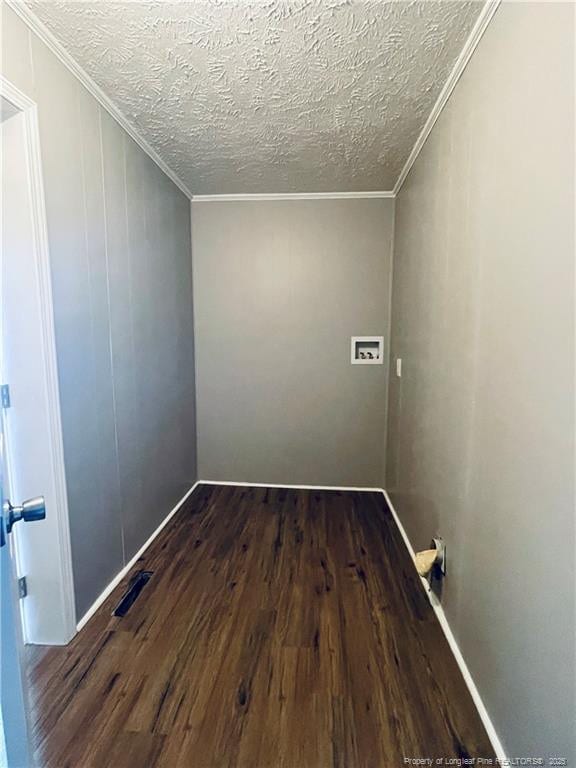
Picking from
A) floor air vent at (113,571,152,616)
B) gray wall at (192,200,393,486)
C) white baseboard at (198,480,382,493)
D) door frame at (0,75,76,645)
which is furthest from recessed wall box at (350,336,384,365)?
door frame at (0,75,76,645)

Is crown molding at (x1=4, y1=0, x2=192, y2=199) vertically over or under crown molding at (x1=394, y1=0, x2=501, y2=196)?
over

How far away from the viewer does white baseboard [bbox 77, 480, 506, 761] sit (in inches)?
50.9

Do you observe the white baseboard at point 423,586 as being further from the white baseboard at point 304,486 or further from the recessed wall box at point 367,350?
the recessed wall box at point 367,350

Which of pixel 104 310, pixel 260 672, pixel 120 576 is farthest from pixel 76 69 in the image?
pixel 260 672

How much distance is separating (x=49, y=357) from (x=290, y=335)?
201 centimetres

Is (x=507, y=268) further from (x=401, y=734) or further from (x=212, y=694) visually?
(x=212, y=694)

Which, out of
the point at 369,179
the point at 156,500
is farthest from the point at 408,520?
the point at 369,179

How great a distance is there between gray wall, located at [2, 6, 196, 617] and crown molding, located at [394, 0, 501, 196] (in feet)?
5.32

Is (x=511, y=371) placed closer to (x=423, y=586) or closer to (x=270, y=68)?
(x=423, y=586)

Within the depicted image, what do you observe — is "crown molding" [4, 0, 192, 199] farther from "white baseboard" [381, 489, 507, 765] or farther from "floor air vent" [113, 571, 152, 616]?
"white baseboard" [381, 489, 507, 765]

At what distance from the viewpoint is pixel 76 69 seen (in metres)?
1.63

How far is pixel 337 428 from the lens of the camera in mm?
3322

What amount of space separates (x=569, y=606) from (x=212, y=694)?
4.17 ft

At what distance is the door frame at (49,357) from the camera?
141 centimetres
